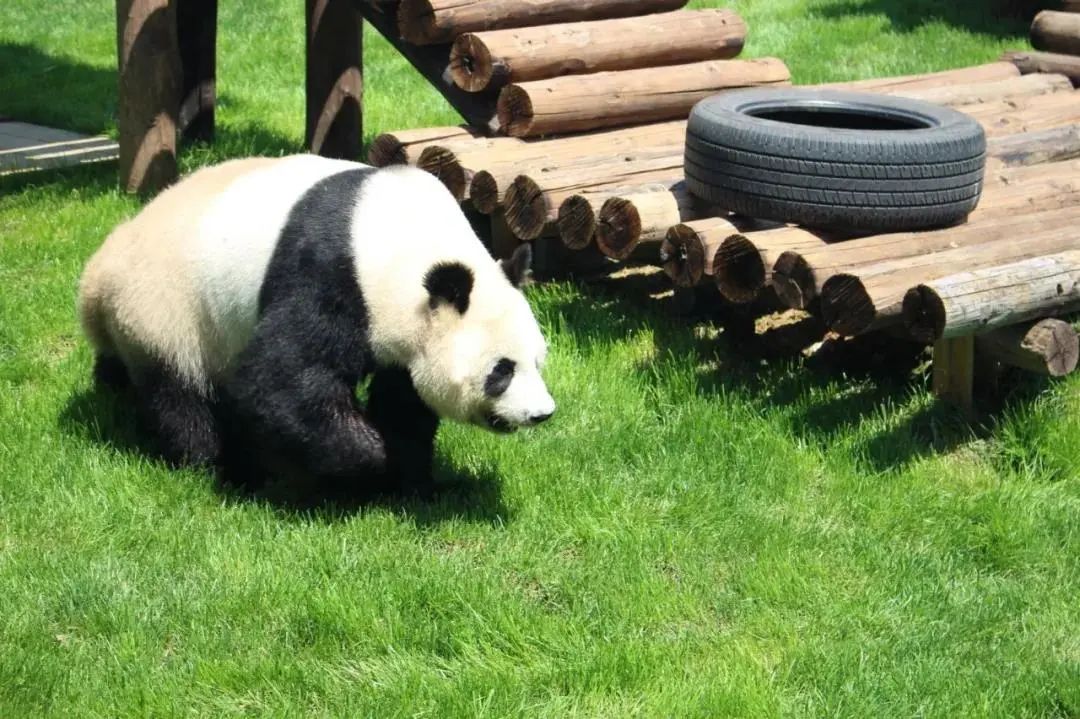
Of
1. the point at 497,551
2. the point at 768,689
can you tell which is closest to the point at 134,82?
the point at 497,551

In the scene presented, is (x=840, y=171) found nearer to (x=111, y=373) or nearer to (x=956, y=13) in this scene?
(x=111, y=373)

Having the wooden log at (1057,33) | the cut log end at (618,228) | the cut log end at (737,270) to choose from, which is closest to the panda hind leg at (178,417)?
the cut log end at (618,228)

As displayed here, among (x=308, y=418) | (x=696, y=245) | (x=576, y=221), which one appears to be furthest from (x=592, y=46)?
(x=308, y=418)

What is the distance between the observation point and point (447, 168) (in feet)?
23.1

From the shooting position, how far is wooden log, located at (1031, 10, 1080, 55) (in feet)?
30.8

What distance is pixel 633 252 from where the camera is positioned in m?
6.34

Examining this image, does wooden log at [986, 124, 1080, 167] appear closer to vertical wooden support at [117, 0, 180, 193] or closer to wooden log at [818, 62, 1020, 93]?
wooden log at [818, 62, 1020, 93]

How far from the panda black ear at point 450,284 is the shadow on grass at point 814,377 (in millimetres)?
1532

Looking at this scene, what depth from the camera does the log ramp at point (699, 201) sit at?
17.6 ft

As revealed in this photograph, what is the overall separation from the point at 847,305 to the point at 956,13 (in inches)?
326

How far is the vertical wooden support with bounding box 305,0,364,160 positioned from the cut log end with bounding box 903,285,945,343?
457cm

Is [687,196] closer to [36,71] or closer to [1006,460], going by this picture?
[1006,460]

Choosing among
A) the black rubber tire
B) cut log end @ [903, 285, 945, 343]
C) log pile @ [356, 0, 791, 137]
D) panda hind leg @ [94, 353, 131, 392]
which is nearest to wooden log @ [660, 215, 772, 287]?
the black rubber tire

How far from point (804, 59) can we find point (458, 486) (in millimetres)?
7171
